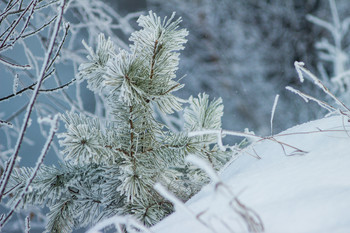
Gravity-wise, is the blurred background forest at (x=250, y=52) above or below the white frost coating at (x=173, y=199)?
above

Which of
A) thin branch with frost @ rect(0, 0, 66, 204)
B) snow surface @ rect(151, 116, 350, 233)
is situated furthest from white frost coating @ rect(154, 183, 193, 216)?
thin branch with frost @ rect(0, 0, 66, 204)

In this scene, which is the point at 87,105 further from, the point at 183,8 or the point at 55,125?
the point at 55,125

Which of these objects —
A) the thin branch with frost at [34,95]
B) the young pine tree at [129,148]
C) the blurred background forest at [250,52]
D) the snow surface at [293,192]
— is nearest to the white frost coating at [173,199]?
the snow surface at [293,192]

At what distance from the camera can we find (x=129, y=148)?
1005 mm

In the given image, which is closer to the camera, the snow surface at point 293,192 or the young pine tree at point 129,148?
the snow surface at point 293,192

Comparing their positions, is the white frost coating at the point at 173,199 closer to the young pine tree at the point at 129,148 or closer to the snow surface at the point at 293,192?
the snow surface at the point at 293,192

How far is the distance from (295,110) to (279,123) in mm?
309

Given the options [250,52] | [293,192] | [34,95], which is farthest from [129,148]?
[250,52]

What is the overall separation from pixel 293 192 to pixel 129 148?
1.78ft

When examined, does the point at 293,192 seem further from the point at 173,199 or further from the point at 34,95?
the point at 34,95

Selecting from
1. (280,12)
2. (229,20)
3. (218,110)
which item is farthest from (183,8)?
(218,110)

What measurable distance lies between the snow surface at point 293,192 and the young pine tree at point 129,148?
0.95 ft

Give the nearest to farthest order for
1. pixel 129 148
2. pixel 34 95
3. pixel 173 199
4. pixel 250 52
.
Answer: pixel 173 199 < pixel 34 95 < pixel 129 148 < pixel 250 52

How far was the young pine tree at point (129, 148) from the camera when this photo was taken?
944mm
